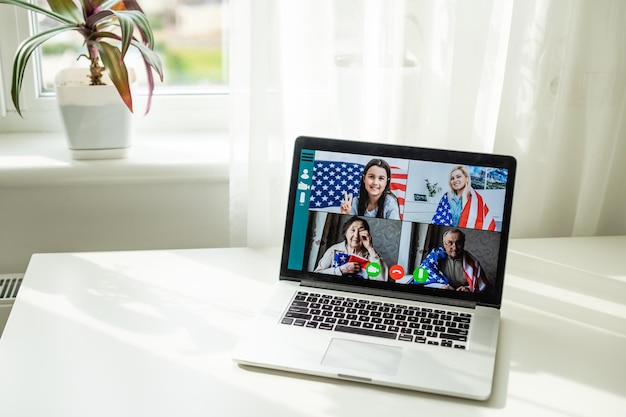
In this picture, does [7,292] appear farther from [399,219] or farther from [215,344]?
[399,219]

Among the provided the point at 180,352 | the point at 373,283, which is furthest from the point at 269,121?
the point at 180,352

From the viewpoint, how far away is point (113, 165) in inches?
56.3

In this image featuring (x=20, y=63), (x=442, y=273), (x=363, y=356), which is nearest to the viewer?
(x=363, y=356)

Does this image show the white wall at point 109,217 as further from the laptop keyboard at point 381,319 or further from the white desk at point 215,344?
the laptop keyboard at point 381,319

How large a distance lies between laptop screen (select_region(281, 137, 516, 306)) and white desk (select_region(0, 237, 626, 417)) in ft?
0.31

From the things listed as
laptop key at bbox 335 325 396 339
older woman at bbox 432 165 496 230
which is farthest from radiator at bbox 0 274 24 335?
older woman at bbox 432 165 496 230

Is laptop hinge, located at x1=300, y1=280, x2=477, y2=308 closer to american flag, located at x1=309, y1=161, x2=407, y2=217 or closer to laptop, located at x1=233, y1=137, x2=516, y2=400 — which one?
laptop, located at x1=233, y1=137, x2=516, y2=400

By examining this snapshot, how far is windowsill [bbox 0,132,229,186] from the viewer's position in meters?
1.41

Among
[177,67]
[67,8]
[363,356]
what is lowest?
[363,356]

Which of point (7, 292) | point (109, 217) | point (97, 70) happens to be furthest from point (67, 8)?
point (7, 292)

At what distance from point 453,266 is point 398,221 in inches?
4.1

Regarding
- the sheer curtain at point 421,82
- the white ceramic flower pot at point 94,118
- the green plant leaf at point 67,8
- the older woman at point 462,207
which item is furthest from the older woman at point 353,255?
the green plant leaf at point 67,8

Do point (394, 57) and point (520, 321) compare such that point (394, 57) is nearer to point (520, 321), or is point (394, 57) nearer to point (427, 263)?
point (427, 263)

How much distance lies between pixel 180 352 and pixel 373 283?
12.3 inches
